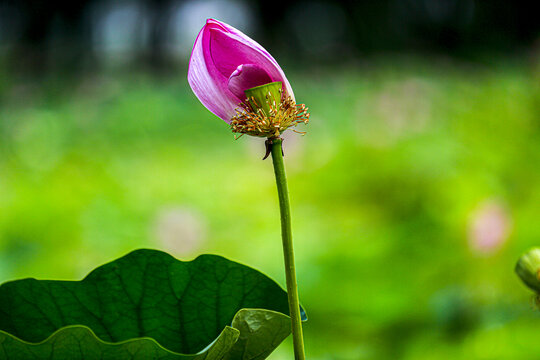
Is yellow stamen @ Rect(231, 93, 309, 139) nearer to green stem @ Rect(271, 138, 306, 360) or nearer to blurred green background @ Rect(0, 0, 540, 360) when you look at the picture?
green stem @ Rect(271, 138, 306, 360)

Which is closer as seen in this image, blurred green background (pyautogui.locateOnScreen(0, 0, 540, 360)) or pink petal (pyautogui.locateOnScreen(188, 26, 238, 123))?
pink petal (pyautogui.locateOnScreen(188, 26, 238, 123))

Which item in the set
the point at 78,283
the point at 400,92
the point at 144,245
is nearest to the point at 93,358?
the point at 78,283

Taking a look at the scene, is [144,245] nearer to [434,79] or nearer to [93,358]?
[93,358]

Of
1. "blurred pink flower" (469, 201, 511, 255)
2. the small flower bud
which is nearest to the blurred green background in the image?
"blurred pink flower" (469, 201, 511, 255)

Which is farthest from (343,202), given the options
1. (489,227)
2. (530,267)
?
(530,267)

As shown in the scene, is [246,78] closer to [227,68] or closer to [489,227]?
[227,68]

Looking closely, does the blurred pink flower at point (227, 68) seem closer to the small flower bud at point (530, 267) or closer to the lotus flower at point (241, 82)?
the lotus flower at point (241, 82)
